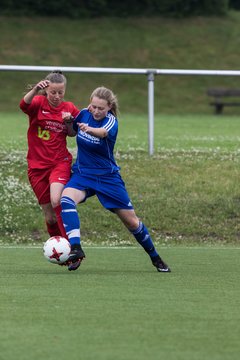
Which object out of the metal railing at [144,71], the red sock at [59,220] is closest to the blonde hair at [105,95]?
the red sock at [59,220]

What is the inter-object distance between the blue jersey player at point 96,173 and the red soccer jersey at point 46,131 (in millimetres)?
307

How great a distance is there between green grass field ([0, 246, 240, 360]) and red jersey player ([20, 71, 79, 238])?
0.79m

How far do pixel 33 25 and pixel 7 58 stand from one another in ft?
15.5

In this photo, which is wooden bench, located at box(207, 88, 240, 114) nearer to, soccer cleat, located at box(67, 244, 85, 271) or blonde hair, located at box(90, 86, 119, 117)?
blonde hair, located at box(90, 86, 119, 117)

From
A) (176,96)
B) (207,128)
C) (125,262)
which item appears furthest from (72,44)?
(125,262)

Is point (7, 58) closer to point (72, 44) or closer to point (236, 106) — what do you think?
point (72, 44)

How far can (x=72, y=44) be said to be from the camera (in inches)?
1929

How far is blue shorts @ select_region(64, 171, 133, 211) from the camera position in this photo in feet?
33.9

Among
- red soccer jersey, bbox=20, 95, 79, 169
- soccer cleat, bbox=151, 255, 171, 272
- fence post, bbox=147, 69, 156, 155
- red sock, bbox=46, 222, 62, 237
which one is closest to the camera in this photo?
soccer cleat, bbox=151, 255, 171, 272

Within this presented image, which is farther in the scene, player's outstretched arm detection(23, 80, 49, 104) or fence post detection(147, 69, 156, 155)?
fence post detection(147, 69, 156, 155)

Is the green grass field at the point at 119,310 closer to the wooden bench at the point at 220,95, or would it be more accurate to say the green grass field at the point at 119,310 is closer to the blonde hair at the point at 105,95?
the blonde hair at the point at 105,95

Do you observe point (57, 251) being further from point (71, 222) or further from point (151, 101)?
point (151, 101)

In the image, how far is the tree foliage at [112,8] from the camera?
51781 mm

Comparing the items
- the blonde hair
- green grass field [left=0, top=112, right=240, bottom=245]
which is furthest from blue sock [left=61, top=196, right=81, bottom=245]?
green grass field [left=0, top=112, right=240, bottom=245]
